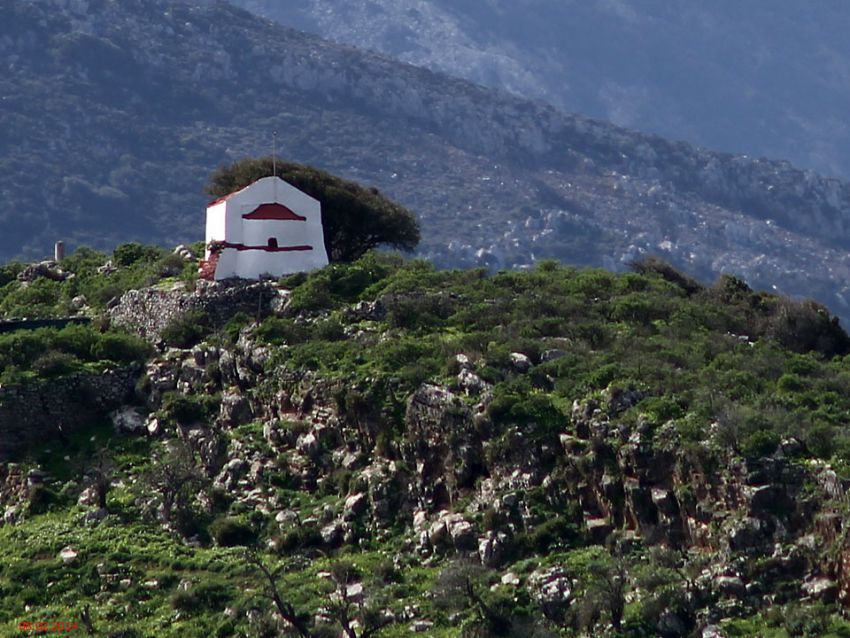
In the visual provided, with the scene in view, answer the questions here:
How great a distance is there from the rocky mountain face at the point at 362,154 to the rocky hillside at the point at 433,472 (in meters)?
85.1

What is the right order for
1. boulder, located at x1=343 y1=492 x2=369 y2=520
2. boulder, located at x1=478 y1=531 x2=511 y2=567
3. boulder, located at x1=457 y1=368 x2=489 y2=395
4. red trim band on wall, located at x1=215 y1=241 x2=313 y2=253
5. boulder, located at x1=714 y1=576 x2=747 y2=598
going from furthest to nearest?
1. red trim band on wall, located at x1=215 y1=241 x2=313 y2=253
2. boulder, located at x1=457 y1=368 x2=489 y2=395
3. boulder, located at x1=343 y1=492 x2=369 y2=520
4. boulder, located at x1=478 y1=531 x2=511 y2=567
5. boulder, located at x1=714 y1=576 x2=747 y2=598

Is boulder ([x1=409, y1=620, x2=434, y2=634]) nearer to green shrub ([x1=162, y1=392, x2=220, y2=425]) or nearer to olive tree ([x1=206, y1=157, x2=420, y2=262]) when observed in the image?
green shrub ([x1=162, y1=392, x2=220, y2=425])

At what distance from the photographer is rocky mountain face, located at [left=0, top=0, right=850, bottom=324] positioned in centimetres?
14238

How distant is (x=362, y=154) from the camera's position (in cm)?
15950

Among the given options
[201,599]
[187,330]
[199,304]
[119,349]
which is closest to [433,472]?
[201,599]

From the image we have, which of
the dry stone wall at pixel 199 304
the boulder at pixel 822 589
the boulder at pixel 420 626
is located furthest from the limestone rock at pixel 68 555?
the boulder at pixel 822 589

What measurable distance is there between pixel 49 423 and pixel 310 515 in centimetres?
900

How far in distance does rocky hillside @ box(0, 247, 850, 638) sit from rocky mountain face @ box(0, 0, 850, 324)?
85.1 meters

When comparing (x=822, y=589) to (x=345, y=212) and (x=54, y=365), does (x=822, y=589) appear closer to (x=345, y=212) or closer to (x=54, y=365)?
(x=54, y=365)

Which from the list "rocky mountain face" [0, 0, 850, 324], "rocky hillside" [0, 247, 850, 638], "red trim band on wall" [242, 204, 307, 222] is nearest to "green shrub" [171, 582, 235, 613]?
"rocky hillside" [0, 247, 850, 638]

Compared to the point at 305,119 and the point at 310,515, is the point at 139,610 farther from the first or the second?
the point at 305,119

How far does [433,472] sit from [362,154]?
12057 centimetres

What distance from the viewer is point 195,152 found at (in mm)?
153000

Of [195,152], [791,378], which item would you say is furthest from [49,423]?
[195,152]
